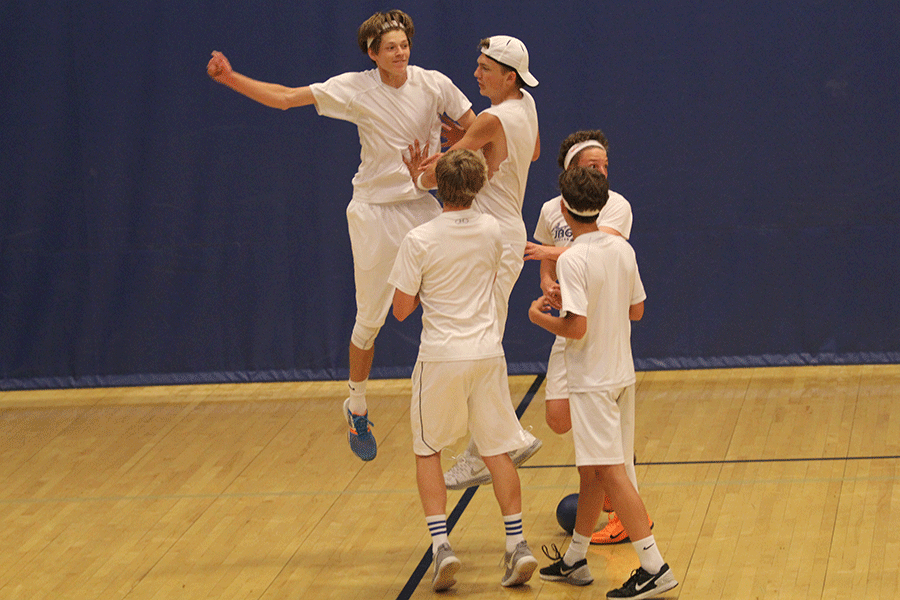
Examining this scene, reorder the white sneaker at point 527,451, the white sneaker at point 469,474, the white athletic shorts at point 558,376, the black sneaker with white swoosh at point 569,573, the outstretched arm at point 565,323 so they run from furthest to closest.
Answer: the white sneaker at point 469,474 < the white sneaker at point 527,451 < the white athletic shorts at point 558,376 < the black sneaker with white swoosh at point 569,573 < the outstretched arm at point 565,323

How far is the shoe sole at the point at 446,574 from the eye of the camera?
361 centimetres

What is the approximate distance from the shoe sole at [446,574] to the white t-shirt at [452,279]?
0.67 meters

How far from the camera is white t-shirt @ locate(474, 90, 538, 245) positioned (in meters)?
4.08

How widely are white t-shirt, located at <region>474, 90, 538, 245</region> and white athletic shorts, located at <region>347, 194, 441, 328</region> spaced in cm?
31

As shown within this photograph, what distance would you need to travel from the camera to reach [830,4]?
6.21m

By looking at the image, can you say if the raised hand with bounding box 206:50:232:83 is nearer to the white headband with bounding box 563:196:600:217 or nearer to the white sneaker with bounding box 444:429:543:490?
the white headband with bounding box 563:196:600:217

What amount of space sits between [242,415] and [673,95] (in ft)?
10.1

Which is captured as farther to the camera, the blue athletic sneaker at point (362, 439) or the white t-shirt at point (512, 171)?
the blue athletic sneaker at point (362, 439)

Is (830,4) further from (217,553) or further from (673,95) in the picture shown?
(217,553)

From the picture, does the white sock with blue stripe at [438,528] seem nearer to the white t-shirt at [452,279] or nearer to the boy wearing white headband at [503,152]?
the boy wearing white headband at [503,152]

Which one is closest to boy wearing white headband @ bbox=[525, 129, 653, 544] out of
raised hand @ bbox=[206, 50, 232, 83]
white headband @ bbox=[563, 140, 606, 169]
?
white headband @ bbox=[563, 140, 606, 169]

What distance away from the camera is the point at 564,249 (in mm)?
3971

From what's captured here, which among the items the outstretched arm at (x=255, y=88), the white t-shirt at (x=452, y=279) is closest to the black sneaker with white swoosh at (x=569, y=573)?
the white t-shirt at (x=452, y=279)

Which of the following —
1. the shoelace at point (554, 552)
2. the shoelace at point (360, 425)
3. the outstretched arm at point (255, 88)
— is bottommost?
the shoelace at point (554, 552)
